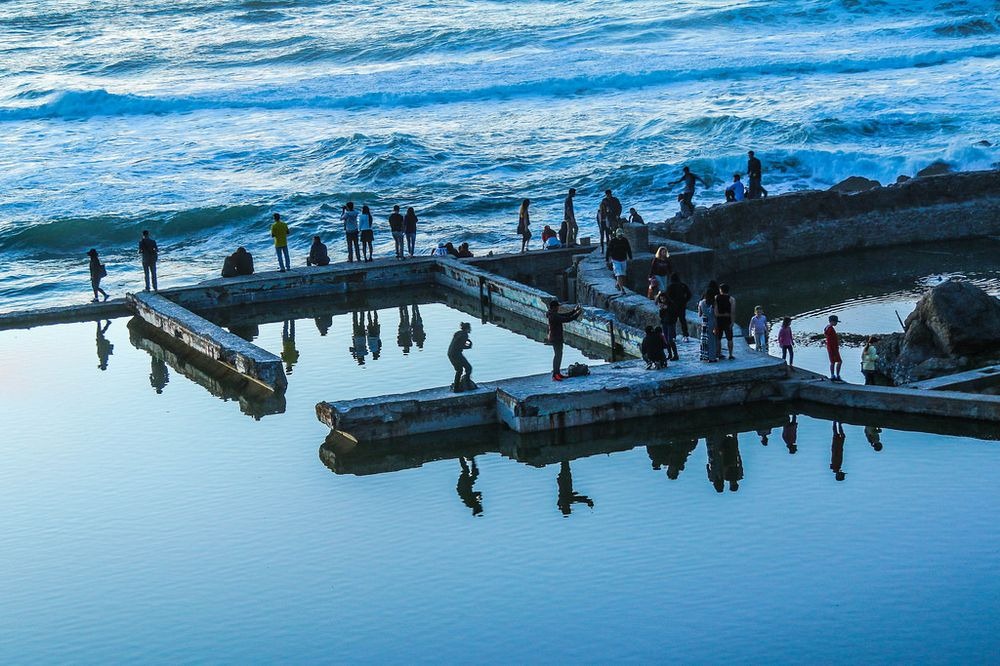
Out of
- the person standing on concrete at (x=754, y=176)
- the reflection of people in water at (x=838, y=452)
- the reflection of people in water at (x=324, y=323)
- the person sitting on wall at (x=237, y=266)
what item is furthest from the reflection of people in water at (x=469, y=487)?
the person standing on concrete at (x=754, y=176)

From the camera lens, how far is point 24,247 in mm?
39250

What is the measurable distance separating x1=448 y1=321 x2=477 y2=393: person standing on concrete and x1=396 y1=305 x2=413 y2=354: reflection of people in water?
4.23 metres

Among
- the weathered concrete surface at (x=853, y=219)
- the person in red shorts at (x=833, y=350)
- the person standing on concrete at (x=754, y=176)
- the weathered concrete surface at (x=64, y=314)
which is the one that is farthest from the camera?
the person standing on concrete at (x=754, y=176)

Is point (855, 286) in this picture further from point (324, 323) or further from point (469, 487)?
point (469, 487)

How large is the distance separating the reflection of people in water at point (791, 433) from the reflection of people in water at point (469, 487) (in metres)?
3.78

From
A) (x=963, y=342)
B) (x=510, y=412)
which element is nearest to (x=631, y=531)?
(x=510, y=412)

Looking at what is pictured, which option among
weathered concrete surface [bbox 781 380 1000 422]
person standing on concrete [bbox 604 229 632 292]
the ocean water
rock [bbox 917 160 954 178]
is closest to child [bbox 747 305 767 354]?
weathered concrete surface [bbox 781 380 1000 422]

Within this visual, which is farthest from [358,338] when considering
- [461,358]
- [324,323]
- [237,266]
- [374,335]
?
[461,358]

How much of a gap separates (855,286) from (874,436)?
34.3 feet

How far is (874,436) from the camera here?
730 inches

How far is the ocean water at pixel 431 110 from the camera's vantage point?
41.8m

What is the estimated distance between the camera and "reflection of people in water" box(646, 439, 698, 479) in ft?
58.4

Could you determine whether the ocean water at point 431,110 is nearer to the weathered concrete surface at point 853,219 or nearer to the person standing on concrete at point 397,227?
the person standing on concrete at point 397,227

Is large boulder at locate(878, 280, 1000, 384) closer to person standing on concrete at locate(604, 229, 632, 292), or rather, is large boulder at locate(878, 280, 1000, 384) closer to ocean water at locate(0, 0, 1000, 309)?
person standing on concrete at locate(604, 229, 632, 292)
